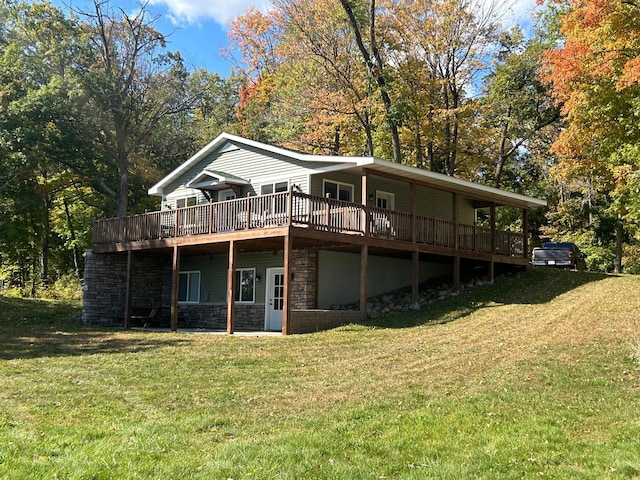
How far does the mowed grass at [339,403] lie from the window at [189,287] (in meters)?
8.00

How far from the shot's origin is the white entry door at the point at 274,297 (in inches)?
802

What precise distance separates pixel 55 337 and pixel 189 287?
25.8 ft

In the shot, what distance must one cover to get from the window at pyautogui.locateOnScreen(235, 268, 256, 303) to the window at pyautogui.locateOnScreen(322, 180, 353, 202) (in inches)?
151

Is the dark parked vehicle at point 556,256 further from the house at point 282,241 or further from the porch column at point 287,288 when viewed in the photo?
the porch column at point 287,288

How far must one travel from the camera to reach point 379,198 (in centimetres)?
2162

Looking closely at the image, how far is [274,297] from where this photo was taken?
67.6 feet

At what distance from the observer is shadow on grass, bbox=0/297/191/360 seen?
44.7 feet

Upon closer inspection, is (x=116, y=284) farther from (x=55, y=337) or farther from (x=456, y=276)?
(x=456, y=276)

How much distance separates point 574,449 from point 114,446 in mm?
4486

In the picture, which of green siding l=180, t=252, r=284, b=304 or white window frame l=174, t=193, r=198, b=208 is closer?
green siding l=180, t=252, r=284, b=304

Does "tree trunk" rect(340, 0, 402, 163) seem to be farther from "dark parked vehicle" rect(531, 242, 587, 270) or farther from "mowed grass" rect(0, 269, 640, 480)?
"mowed grass" rect(0, 269, 640, 480)

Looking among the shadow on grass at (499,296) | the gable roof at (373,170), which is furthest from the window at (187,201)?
the shadow on grass at (499,296)

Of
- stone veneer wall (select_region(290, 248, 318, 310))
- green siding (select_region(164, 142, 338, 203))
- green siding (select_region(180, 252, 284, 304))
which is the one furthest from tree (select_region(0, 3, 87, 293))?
stone veneer wall (select_region(290, 248, 318, 310))

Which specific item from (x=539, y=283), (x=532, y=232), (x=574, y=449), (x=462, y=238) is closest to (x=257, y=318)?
(x=462, y=238)
